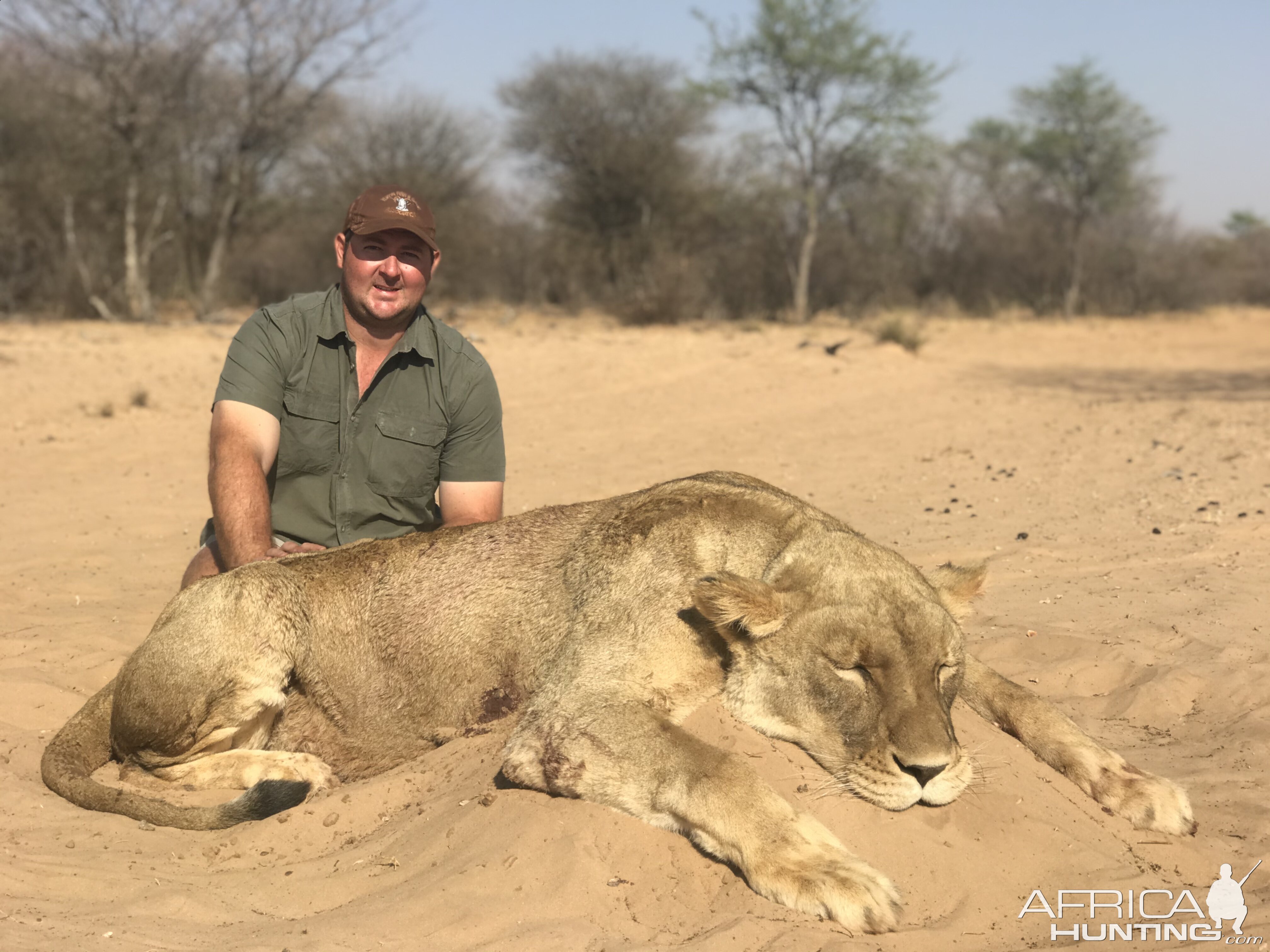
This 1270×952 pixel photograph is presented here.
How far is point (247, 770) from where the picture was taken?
4273 mm

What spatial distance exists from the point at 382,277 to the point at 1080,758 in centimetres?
338

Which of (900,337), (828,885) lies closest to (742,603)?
(828,885)

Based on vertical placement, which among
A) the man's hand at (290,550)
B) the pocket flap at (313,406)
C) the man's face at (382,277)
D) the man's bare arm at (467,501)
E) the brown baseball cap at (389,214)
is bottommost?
the man's hand at (290,550)

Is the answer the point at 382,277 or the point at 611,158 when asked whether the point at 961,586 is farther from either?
the point at 611,158

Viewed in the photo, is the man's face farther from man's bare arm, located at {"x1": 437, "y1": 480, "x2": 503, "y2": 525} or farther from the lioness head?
the lioness head

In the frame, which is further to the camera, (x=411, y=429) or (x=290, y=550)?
(x=411, y=429)

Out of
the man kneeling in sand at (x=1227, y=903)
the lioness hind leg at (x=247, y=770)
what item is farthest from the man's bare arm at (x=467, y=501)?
the man kneeling in sand at (x=1227, y=903)

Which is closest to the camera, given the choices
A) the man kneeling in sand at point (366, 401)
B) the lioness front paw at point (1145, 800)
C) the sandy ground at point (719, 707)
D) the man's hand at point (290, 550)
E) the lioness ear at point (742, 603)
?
the sandy ground at point (719, 707)

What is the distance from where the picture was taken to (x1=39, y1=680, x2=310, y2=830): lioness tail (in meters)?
3.94

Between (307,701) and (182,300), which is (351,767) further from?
(182,300)

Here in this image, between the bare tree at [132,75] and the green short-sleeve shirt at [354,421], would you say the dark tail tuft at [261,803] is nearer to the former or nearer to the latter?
the green short-sleeve shirt at [354,421]

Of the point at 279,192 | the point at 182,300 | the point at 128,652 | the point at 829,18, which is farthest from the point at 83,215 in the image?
the point at 128,652

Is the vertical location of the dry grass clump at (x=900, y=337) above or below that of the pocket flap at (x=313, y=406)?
below

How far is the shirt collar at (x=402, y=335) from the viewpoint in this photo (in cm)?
523
